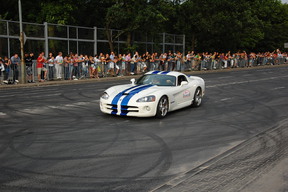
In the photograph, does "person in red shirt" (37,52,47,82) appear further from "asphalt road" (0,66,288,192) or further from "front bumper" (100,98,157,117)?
"front bumper" (100,98,157,117)

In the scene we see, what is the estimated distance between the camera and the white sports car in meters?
9.73

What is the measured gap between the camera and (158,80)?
11320 millimetres

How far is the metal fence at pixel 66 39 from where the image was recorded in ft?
79.6

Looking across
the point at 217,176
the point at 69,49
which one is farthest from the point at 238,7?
the point at 217,176

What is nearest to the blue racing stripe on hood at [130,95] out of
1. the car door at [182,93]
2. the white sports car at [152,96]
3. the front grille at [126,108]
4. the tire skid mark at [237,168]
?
the white sports car at [152,96]

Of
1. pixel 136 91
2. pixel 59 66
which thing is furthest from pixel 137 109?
pixel 59 66

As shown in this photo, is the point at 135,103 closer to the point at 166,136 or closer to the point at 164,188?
the point at 166,136

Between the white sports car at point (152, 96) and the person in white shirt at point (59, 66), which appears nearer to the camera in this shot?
the white sports car at point (152, 96)

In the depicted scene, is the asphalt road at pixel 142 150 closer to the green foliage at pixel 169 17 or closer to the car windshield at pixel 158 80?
the car windshield at pixel 158 80

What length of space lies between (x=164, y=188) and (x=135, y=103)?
16.2 ft

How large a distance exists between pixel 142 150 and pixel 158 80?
482 centimetres

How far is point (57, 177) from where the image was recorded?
5242 mm

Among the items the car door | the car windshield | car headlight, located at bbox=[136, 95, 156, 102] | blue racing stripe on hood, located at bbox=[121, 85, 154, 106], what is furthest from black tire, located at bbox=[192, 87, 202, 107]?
car headlight, located at bbox=[136, 95, 156, 102]

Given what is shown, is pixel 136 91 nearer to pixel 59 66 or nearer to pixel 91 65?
pixel 59 66
